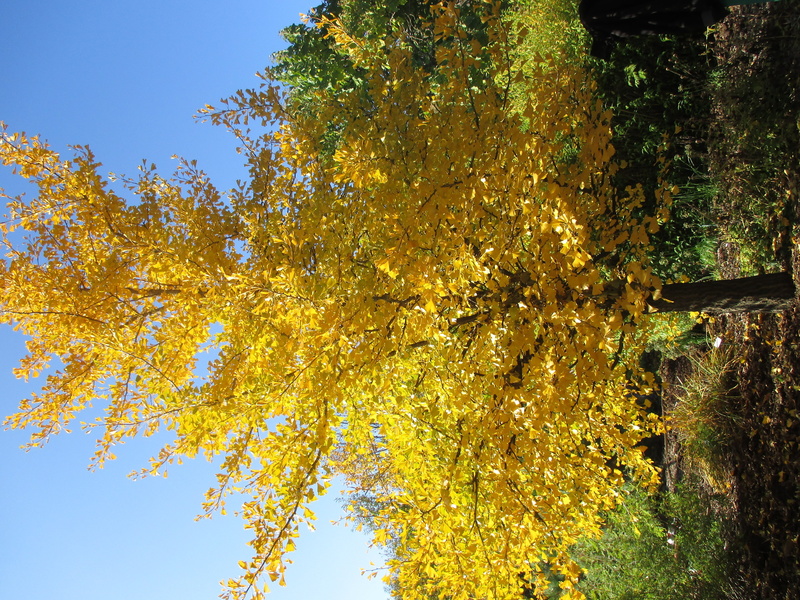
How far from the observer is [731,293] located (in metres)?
3.85

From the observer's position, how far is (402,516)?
401 centimetres

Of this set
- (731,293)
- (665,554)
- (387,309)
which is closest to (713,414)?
(665,554)

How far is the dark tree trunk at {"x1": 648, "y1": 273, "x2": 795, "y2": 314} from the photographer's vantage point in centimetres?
384

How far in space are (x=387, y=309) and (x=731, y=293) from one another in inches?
107

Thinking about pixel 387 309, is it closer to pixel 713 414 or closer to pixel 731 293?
pixel 731 293

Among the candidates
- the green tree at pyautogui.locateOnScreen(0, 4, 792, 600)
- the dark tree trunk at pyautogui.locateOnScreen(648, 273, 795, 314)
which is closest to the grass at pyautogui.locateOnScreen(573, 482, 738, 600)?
the green tree at pyautogui.locateOnScreen(0, 4, 792, 600)

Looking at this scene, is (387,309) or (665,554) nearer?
(387,309)

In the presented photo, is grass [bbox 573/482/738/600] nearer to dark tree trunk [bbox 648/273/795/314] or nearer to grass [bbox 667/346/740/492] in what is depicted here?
grass [bbox 667/346/740/492]

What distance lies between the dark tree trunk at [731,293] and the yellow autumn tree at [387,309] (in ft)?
1.27

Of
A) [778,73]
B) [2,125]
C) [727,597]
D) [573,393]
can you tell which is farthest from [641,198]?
[2,125]

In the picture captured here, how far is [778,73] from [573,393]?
3875 millimetres

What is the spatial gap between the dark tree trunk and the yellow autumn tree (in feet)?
1.27

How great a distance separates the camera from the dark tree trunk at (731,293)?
3836 mm

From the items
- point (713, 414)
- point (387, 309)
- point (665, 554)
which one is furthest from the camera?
point (665, 554)
